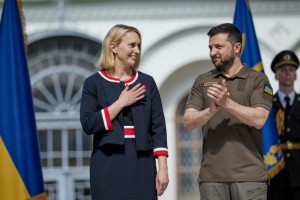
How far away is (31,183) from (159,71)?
3459mm

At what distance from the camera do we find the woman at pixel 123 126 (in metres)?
2.90

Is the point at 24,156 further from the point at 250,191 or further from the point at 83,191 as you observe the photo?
the point at 83,191

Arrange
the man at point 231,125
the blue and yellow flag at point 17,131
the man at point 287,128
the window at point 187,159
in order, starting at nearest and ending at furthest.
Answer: the man at point 231,125
the blue and yellow flag at point 17,131
the man at point 287,128
the window at point 187,159

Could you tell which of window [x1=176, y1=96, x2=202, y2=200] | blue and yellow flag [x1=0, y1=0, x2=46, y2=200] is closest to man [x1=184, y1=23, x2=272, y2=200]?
blue and yellow flag [x1=0, y1=0, x2=46, y2=200]

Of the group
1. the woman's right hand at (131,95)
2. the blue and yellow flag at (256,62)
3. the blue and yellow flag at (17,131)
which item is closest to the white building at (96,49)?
the blue and yellow flag at (256,62)

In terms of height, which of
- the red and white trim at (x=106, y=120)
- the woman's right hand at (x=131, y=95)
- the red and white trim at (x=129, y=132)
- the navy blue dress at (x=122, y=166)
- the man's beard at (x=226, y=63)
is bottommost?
the navy blue dress at (x=122, y=166)

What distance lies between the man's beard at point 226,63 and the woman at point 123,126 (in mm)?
312

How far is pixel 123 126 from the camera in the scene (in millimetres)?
2934

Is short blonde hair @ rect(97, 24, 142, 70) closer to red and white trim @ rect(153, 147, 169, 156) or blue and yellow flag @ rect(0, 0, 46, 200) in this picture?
red and white trim @ rect(153, 147, 169, 156)

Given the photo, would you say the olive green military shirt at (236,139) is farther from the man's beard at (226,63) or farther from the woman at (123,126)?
the woman at (123,126)

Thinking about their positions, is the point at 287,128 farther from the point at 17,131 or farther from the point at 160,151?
the point at 17,131

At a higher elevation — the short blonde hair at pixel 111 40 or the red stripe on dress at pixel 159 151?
the short blonde hair at pixel 111 40

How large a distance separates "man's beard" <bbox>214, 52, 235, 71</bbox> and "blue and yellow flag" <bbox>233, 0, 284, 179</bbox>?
4.29ft

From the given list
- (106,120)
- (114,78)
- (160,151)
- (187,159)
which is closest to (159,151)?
(160,151)
